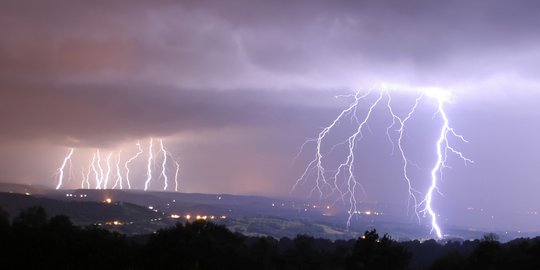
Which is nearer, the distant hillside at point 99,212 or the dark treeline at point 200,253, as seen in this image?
the dark treeline at point 200,253

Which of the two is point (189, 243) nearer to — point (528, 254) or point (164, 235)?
point (164, 235)

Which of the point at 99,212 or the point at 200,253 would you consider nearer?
the point at 200,253

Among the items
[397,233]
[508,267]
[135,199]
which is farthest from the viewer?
[135,199]

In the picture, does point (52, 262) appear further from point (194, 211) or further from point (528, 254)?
point (194, 211)

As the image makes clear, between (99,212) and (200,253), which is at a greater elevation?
(99,212)

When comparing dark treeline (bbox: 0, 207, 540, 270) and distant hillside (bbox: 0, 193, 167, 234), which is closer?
dark treeline (bbox: 0, 207, 540, 270)

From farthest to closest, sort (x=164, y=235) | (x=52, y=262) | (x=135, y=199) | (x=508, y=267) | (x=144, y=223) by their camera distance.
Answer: (x=135, y=199) → (x=144, y=223) → (x=164, y=235) → (x=508, y=267) → (x=52, y=262)

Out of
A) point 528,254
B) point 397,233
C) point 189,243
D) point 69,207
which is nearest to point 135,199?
point 69,207

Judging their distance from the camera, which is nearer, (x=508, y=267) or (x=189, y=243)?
(x=508, y=267)
